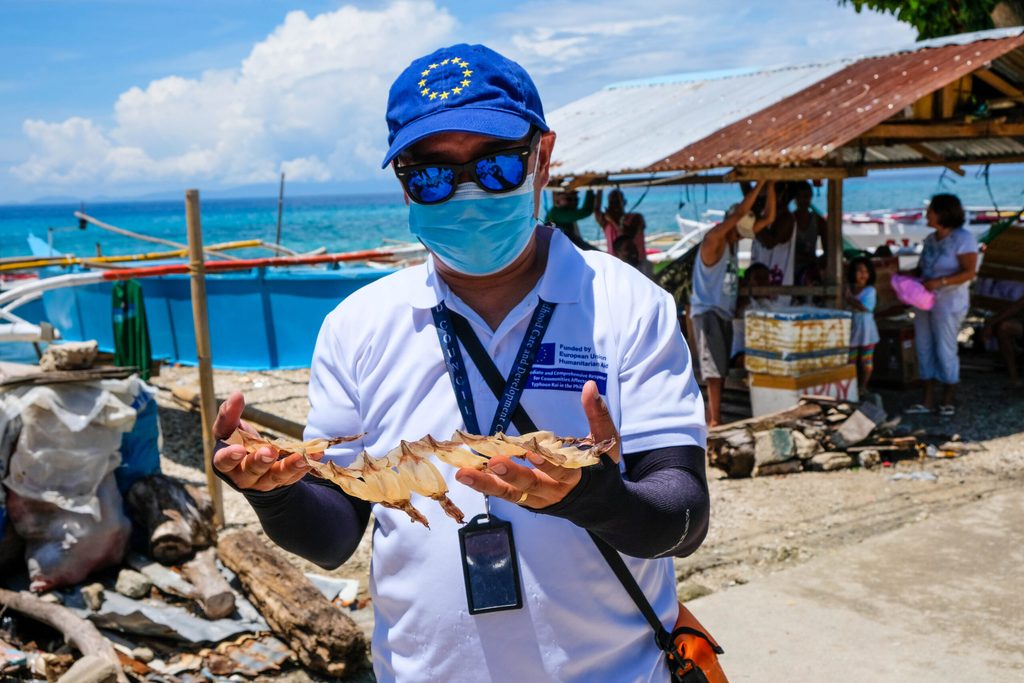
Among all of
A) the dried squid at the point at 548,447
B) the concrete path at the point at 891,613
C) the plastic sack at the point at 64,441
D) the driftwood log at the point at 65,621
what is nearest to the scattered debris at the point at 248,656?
the driftwood log at the point at 65,621

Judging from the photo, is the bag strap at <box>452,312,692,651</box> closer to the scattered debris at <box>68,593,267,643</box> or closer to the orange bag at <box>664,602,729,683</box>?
the orange bag at <box>664,602,729,683</box>

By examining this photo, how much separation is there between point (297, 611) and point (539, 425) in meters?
3.15

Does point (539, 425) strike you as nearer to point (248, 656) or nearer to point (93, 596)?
point (248, 656)

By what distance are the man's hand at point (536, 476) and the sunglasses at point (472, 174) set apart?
573mm

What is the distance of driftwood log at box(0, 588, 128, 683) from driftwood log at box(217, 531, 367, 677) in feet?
2.34

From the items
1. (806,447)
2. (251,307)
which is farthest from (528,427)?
(251,307)

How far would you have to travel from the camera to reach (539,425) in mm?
1588

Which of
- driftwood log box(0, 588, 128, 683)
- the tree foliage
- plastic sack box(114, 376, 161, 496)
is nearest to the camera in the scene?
driftwood log box(0, 588, 128, 683)

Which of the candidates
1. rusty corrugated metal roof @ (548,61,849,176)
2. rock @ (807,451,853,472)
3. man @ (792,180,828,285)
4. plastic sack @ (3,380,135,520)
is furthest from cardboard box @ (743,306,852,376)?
plastic sack @ (3,380,135,520)

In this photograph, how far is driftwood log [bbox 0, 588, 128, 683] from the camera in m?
4.16

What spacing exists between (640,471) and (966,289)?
7.92 m

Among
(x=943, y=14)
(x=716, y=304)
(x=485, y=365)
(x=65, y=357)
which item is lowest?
(x=716, y=304)

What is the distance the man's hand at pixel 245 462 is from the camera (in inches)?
57.6

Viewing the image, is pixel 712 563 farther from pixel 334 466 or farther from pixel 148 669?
pixel 334 466
